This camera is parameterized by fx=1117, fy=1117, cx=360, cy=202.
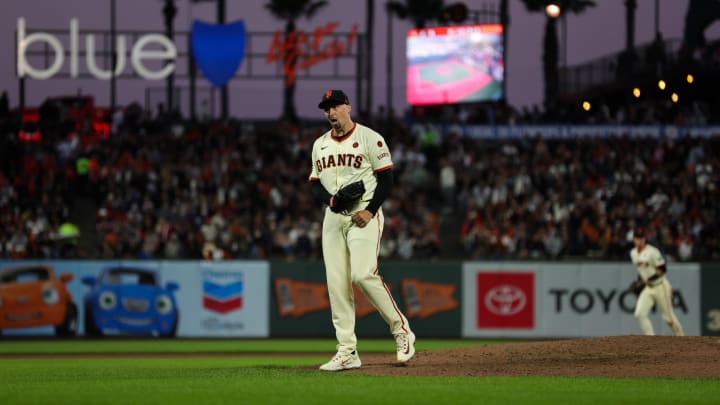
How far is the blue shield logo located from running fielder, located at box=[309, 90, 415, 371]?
25.1 m

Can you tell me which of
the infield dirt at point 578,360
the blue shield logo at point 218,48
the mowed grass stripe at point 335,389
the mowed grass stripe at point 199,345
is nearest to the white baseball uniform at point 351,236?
the infield dirt at point 578,360

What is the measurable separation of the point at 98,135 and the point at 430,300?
12303 millimetres

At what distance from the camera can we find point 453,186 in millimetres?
29250

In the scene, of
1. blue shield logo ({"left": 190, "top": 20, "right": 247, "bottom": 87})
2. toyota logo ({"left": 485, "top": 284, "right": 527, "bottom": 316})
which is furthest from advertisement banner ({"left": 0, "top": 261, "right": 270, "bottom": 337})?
blue shield logo ({"left": 190, "top": 20, "right": 247, "bottom": 87})

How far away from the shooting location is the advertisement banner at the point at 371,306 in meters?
23.0

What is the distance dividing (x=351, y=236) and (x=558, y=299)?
1463cm

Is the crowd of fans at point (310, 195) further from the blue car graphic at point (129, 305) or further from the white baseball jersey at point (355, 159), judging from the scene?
the white baseball jersey at point (355, 159)

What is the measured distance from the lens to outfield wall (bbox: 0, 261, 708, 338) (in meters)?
22.7

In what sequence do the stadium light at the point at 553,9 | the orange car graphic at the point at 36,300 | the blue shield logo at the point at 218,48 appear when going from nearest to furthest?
the stadium light at the point at 553,9
the orange car graphic at the point at 36,300
the blue shield logo at the point at 218,48

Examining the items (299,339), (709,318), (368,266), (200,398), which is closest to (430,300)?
(299,339)

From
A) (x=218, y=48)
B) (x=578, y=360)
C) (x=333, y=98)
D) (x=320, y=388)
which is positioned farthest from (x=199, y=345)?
(x=218, y=48)

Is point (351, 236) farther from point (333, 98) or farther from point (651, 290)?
point (651, 290)

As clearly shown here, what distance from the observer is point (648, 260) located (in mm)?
17375

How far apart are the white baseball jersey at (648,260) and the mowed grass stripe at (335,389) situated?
8767 mm
